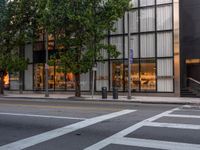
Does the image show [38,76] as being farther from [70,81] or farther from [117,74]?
[117,74]

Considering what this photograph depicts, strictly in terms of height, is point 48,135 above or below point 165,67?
below

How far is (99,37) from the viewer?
87.8 feet

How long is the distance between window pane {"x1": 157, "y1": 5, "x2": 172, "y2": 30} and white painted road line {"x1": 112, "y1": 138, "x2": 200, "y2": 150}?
19.1 meters

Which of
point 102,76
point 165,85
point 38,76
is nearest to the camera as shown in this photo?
point 165,85

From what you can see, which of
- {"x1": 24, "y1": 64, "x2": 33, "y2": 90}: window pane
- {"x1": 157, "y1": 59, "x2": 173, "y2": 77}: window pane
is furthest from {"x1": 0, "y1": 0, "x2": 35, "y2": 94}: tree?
{"x1": 157, "y1": 59, "x2": 173, "y2": 77}: window pane

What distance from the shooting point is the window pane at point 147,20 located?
28344 mm

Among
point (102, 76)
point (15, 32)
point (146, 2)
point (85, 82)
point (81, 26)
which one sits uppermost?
point (146, 2)

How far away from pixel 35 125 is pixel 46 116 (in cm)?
247

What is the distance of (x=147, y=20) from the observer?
28.6m

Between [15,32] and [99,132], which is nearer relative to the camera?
[99,132]

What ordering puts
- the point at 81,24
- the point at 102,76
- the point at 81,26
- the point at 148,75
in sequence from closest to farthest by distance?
the point at 81,24
the point at 81,26
the point at 148,75
the point at 102,76

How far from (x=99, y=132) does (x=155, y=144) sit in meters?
2.29

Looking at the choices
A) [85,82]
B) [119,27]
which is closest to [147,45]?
[119,27]

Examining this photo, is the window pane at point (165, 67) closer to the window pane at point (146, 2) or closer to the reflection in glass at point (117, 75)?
the reflection in glass at point (117, 75)
